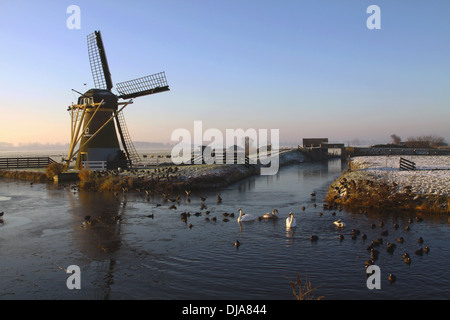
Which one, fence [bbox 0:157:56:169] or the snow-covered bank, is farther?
fence [bbox 0:157:56:169]

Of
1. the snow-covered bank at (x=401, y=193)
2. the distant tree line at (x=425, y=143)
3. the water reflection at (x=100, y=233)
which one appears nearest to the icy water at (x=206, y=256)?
the water reflection at (x=100, y=233)

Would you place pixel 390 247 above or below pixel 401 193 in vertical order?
below

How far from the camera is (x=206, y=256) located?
41.4 feet

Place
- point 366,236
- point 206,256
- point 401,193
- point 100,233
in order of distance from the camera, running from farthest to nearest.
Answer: point 401,193
point 100,233
point 366,236
point 206,256

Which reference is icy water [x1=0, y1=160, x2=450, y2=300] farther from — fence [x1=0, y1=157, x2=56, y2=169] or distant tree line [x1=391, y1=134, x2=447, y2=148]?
distant tree line [x1=391, y1=134, x2=447, y2=148]

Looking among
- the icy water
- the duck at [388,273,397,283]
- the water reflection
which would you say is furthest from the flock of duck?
the water reflection

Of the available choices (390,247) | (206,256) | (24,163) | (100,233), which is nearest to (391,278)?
(390,247)

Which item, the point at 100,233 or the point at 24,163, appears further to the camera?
the point at 24,163

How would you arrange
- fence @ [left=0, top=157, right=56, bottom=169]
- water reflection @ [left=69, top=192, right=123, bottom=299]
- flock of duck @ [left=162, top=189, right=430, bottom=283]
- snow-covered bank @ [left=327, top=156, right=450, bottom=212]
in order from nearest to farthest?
water reflection @ [left=69, top=192, right=123, bottom=299] < flock of duck @ [left=162, top=189, right=430, bottom=283] < snow-covered bank @ [left=327, top=156, right=450, bottom=212] < fence @ [left=0, top=157, right=56, bottom=169]

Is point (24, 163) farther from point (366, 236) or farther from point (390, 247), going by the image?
point (390, 247)

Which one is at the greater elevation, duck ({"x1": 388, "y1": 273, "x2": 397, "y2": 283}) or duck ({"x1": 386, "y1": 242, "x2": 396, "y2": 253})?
duck ({"x1": 386, "y1": 242, "x2": 396, "y2": 253})

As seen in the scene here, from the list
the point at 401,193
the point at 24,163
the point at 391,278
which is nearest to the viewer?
the point at 391,278

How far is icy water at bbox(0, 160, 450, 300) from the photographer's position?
9.77m

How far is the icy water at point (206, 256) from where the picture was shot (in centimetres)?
977
